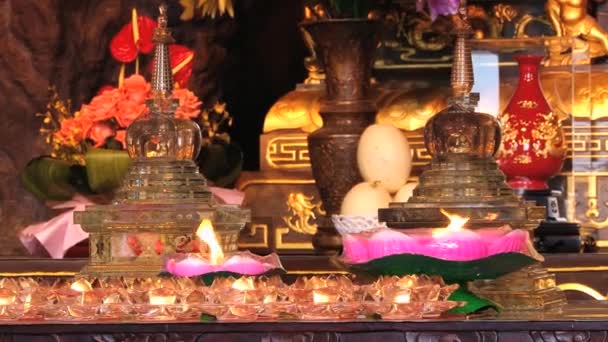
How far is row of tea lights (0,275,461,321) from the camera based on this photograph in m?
1.94

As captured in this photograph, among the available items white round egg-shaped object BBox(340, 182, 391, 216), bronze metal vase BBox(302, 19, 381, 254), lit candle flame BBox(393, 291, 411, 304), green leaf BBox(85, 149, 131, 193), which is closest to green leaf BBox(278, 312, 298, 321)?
lit candle flame BBox(393, 291, 411, 304)

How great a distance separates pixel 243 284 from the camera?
6.61 ft

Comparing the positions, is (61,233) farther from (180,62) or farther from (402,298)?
(402,298)

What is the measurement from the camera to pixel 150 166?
2.55m

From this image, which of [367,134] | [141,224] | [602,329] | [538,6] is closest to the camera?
[602,329]

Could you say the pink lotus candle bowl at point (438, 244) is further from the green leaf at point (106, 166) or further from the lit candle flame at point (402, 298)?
the green leaf at point (106, 166)

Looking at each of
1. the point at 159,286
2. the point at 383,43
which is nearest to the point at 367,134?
the point at 383,43

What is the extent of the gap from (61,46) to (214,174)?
0.64m

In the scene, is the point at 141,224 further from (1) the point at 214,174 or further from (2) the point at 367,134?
(1) the point at 214,174

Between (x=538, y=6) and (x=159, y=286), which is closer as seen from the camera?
(x=159, y=286)

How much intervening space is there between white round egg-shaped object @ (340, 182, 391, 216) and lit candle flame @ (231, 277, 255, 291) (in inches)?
42.2

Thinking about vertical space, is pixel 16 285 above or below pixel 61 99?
below

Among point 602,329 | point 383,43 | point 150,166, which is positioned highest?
point 383,43

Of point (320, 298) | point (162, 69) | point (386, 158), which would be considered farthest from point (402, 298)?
point (386, 158)
